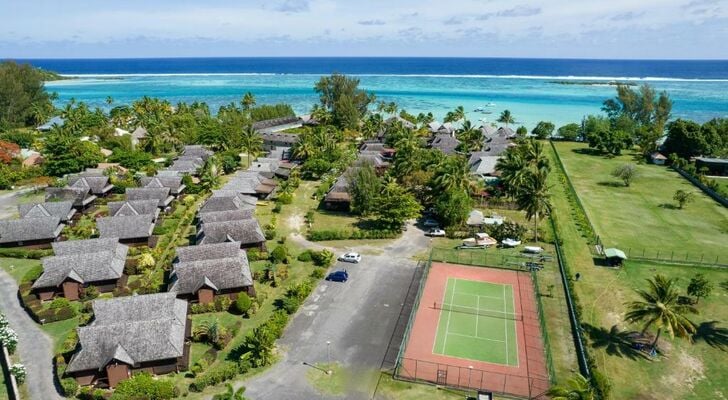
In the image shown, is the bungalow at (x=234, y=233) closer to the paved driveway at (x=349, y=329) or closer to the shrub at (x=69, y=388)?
the paved driveway at (x=349, y=329)

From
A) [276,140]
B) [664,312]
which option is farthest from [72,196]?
[664,312]

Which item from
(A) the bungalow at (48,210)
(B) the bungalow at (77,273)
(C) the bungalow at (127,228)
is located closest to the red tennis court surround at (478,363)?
(B) the bungalow at (77,273)

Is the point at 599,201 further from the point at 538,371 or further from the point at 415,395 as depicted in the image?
the point at 415,395

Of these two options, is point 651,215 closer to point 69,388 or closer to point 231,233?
point 231,233

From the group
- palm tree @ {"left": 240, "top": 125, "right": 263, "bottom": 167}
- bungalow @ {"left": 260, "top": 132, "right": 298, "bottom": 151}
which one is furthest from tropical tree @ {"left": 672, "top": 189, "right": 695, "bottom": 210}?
palm tree @ {"left": 240, "top": 125, "right": 263, "bottom": 167}

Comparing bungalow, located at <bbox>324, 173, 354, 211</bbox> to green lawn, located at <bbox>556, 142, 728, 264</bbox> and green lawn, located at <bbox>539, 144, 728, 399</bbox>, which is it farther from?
green lawn, located at <bbox>556, 142, 728, 264</bbox>
